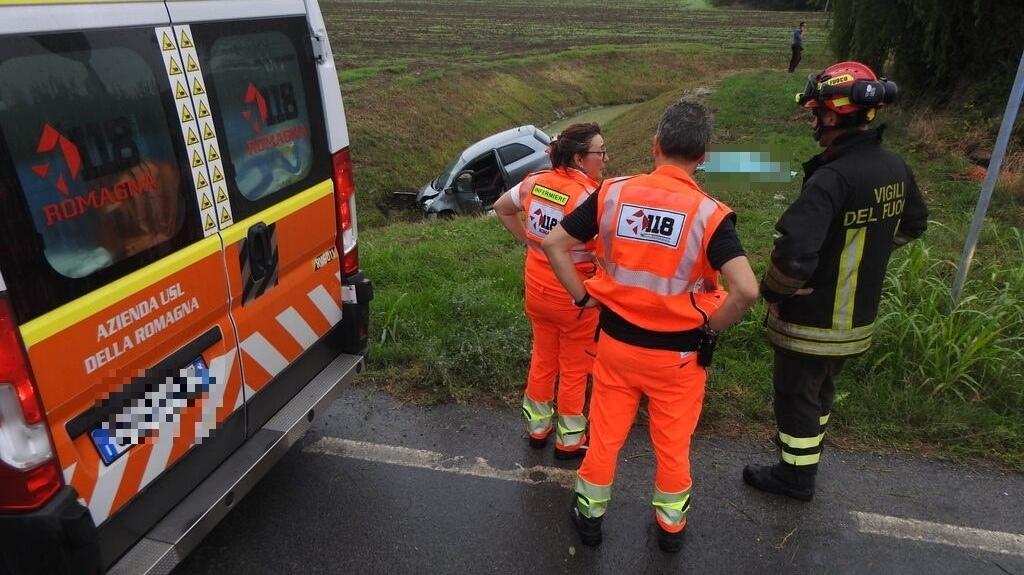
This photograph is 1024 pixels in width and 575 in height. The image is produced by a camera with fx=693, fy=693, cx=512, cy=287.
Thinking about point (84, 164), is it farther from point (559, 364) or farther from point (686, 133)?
point (559, 364)

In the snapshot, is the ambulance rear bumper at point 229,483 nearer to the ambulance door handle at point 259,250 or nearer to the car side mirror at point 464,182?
the ambulance door handle at point 259,250

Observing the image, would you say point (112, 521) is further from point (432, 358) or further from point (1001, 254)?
point (1001, 254)

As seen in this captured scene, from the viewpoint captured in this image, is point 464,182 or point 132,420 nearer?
point 132,420

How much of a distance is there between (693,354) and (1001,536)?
5.06 ft

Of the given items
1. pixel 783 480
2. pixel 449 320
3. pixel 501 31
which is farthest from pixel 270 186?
pixel 501 31

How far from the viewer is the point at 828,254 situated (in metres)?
2.81

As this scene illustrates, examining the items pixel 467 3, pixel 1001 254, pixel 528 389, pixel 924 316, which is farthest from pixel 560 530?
pixel 467 3

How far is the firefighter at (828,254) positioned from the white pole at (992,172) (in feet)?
4.40

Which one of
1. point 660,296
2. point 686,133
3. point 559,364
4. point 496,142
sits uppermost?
point 686,133

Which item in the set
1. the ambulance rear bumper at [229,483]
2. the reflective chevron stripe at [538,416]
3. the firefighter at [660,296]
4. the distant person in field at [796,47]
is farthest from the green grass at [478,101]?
the firefighter at [660,296]

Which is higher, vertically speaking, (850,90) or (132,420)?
(850,90)

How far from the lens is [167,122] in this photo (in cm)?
231

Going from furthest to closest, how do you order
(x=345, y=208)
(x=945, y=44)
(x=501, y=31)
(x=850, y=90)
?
(x=501, y=31)
(x=945, y=44)
(x=345, y=208)
(x=850, y=90)

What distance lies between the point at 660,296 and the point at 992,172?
2693 mm
